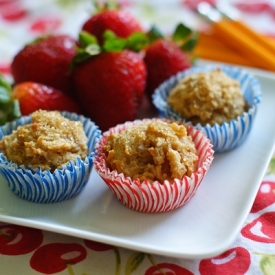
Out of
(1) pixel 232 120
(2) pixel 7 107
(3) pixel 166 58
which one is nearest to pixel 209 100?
(1) pixel 232 120

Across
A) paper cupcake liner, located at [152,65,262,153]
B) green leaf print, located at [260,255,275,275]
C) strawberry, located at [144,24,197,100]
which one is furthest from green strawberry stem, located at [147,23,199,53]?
green leaf print, located at [260,255,275,275]

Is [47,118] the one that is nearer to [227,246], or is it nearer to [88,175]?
[88,175]

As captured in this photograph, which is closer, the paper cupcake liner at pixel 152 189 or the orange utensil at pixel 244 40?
the paper cupcake liner at pixel 152 189

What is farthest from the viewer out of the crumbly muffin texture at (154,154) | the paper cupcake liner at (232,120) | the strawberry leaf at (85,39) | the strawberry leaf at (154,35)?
the strawberry leaf at (154,35)

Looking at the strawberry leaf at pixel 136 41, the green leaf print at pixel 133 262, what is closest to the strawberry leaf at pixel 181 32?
the strawberry leaf at pixel 136 41

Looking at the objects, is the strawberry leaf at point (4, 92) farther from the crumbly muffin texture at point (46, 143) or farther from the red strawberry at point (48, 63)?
the crumbly muffin texture at point (46, 143)

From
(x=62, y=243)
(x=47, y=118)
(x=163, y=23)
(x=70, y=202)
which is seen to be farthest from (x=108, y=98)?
(x=163, y=23)

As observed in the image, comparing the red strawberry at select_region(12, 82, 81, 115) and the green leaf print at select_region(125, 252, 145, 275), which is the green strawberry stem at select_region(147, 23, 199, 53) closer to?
the red strawberry at select_region(12, 82, 81, 115)
